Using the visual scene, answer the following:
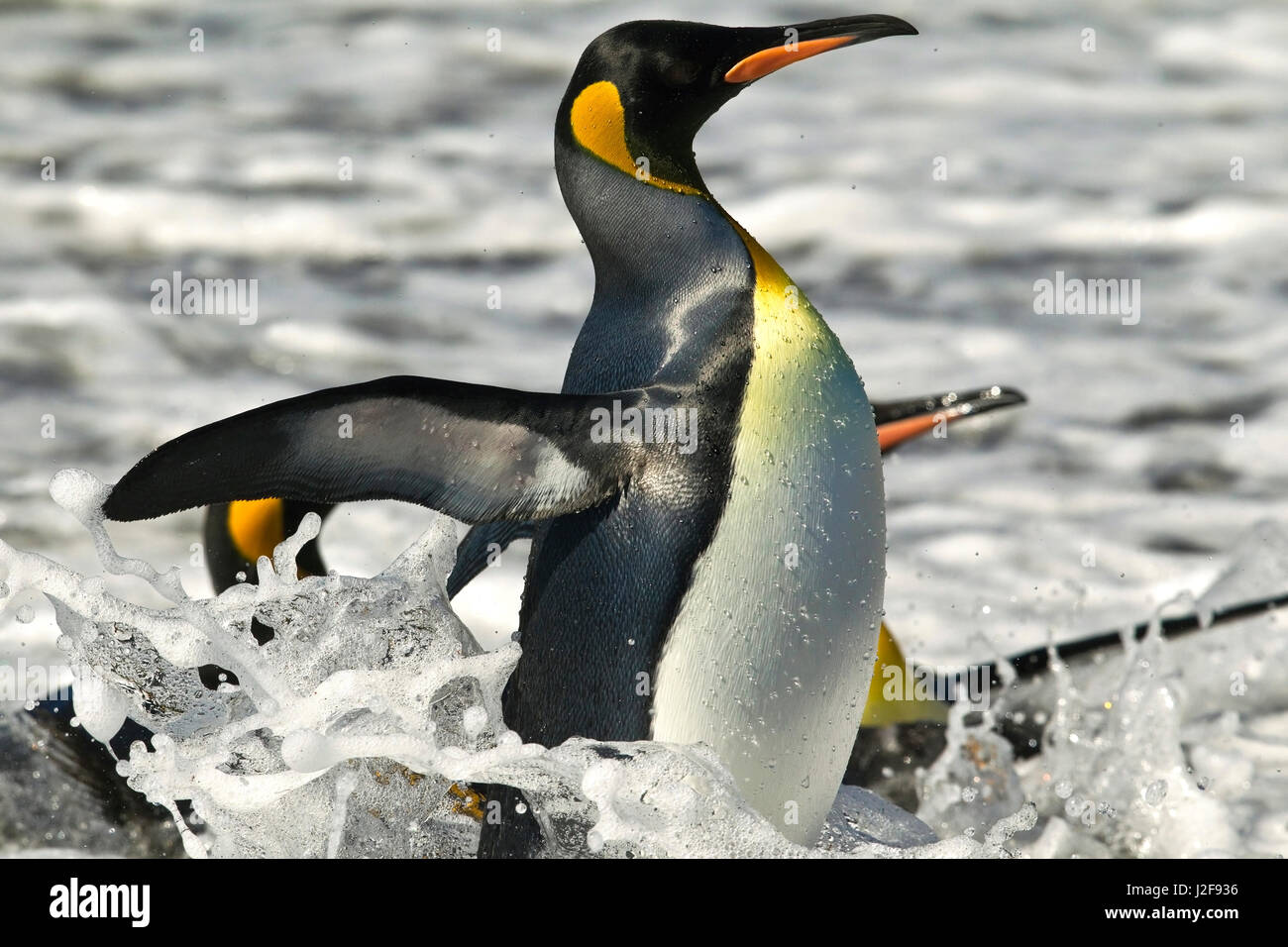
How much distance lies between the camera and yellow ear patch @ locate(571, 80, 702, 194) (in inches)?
88.8

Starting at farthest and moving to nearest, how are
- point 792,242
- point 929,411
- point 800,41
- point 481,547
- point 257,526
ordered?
point 792,242, point 929,411, point 257,526, point 481,547, point 800,41

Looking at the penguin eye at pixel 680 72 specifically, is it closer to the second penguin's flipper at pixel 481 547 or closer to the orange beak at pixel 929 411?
the second penguin's flipper at pixel 481 547

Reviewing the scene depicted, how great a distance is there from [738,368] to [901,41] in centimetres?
1059

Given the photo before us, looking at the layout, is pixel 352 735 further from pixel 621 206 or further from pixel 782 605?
pixel 621 206

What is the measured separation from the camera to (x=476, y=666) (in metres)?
2.19

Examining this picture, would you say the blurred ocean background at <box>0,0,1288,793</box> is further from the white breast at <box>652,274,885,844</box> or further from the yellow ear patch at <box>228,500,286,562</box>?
the white breast at <box>652,274,885,844</box>

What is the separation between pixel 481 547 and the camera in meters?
2.50

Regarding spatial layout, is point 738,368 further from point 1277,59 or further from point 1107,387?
point 1277,59

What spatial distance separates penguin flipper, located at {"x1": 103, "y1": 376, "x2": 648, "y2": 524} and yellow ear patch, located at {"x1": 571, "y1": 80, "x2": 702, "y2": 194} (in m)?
0.41

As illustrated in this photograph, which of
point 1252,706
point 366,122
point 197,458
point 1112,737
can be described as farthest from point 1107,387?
point 197,458

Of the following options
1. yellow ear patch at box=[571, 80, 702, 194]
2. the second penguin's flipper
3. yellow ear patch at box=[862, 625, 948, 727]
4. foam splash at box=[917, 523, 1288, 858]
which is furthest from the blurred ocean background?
yellow ear patch at box=[571, 80, 702, 194]

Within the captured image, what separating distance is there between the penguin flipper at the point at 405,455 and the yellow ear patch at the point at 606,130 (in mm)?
405

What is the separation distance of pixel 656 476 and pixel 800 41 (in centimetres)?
78

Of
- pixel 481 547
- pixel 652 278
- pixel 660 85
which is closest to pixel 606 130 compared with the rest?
pixel 660 85
